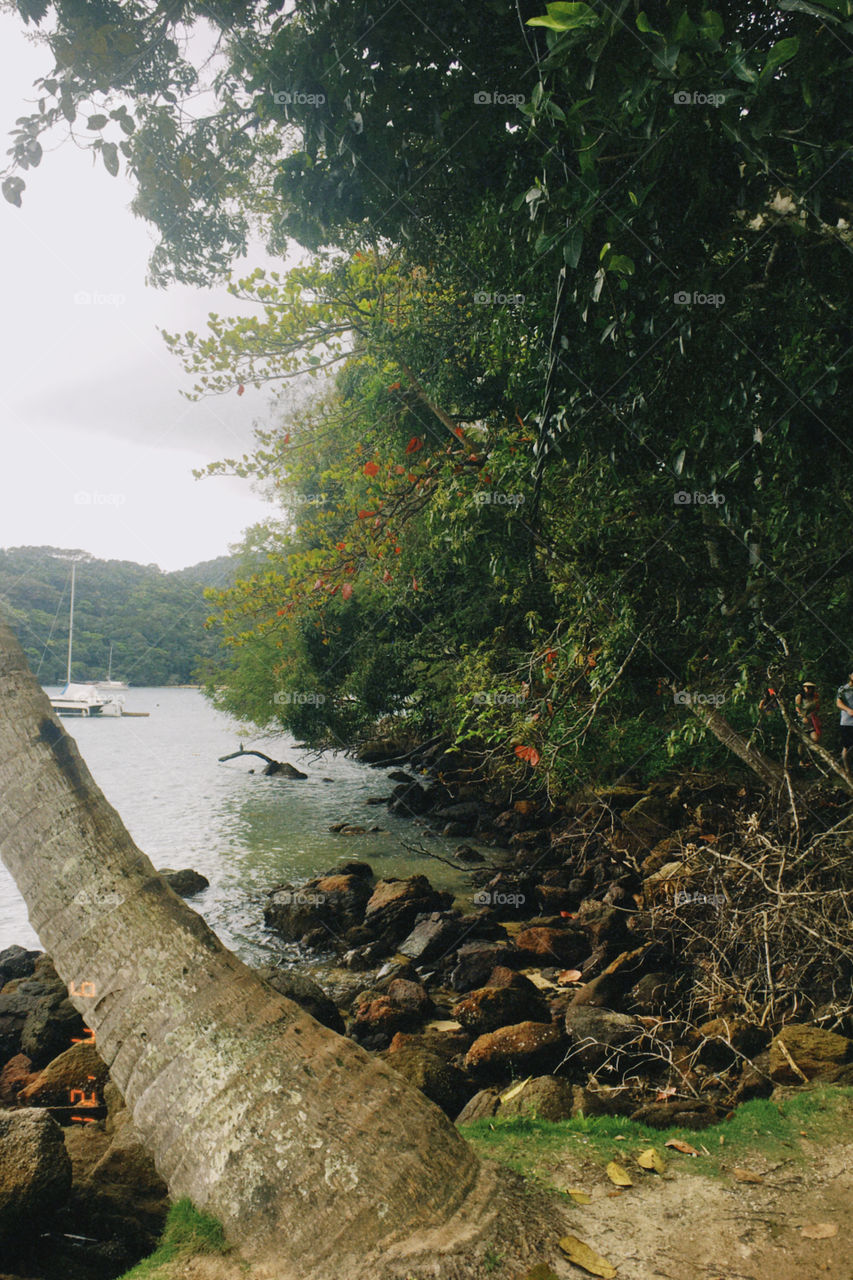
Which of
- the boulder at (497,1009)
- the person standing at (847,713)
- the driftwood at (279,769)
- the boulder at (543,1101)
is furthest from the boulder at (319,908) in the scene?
the driftwood at (279,769)

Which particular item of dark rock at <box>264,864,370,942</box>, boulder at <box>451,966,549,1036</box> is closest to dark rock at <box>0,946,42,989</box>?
dark rock at <box>264,864,370,942</box>

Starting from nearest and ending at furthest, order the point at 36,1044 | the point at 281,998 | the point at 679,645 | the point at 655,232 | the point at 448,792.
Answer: the point at 281,998 → the point at 655,232 → the point at 36,1044 → the point at 679,645 → the point at 448,792

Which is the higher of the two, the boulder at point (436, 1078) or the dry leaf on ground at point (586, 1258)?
the dry leaf on ground at point (586, 1258)

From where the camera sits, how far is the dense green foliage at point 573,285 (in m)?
3.00

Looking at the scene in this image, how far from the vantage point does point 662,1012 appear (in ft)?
17.1

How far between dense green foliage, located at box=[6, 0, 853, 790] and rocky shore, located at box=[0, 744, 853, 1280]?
1482 mm

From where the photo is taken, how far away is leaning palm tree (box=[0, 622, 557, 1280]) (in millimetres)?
2387

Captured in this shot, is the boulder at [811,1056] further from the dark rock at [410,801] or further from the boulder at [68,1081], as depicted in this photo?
the dark rock at [410,801]

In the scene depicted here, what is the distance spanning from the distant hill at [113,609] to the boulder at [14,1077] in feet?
37.7

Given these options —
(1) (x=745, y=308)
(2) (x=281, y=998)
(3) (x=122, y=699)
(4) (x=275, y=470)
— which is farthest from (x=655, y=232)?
(3) (x=122, y=699)

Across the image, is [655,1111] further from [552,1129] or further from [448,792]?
[448,792]

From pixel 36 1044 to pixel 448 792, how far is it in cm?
983

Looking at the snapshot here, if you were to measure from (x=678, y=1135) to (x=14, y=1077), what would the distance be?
13.5ft

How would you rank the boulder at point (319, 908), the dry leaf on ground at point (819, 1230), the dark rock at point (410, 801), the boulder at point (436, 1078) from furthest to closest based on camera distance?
1. the dark rock at point (410, 801)
2. the boulder at point (319, 908)
3. the boulder at point (436, 1078)
4. the dry leaf on ground at point (819, 1230)
